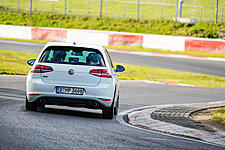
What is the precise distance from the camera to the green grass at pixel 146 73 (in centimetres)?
2109

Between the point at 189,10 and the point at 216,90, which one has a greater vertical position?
the point at 189,10

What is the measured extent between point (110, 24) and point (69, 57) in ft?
95.9

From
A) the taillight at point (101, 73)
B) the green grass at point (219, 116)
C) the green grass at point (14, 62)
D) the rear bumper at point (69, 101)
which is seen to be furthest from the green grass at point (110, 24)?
the rear bumper at point (69, 101)

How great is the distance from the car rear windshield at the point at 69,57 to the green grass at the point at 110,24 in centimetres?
2549

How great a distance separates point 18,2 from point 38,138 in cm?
3394

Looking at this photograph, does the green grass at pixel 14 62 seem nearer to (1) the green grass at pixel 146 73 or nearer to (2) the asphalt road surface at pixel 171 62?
(1) the green grass at pixel 146 73

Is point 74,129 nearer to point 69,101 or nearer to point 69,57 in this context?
→ point 69,101

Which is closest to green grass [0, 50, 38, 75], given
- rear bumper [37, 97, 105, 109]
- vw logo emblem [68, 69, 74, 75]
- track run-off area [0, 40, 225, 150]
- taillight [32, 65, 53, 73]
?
track run-off area [0, 40, 225, 150]

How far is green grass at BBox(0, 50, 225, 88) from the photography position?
830 inches

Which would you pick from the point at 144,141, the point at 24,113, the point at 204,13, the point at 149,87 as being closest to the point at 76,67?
the point at 24,113

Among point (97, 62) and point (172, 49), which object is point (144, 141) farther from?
point (172, 49)

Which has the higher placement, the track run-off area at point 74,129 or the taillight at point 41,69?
the taillight at point 41,69

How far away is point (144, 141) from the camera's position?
26.7 feet

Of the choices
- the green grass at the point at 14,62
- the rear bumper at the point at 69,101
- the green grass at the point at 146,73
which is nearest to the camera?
the rear bumper at the point at 69,101
